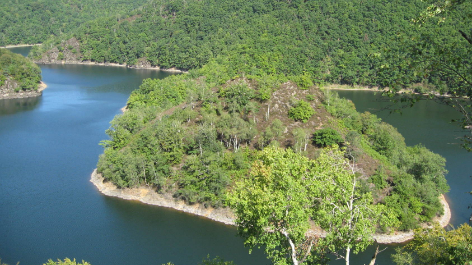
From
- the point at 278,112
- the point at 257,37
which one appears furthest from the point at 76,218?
the point at 257,37

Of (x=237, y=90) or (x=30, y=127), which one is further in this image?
(x=30, y=127)

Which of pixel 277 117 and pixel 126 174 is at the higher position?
pixel 277 117

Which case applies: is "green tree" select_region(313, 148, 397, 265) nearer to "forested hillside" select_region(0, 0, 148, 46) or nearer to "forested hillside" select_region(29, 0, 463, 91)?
"forested hillside" select_region(29, 0, 463, 91)

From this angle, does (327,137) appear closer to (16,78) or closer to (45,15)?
(16,78)

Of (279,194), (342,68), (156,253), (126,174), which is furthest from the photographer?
(342,68)

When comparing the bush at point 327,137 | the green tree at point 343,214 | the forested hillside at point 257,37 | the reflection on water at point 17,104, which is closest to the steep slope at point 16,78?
the reflection on water at point 17,104

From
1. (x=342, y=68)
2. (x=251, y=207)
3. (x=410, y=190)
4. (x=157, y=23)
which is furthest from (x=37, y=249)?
(x=157, y=23)

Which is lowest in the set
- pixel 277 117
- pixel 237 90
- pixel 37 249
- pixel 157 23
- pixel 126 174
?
pixel 37 249

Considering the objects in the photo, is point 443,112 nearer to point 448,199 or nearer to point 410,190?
point 448,199

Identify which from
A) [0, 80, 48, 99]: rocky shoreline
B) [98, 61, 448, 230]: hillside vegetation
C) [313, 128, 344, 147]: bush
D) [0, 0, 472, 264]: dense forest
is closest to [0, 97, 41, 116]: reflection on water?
[0, 80, 48, 99]: rocky shoreline
